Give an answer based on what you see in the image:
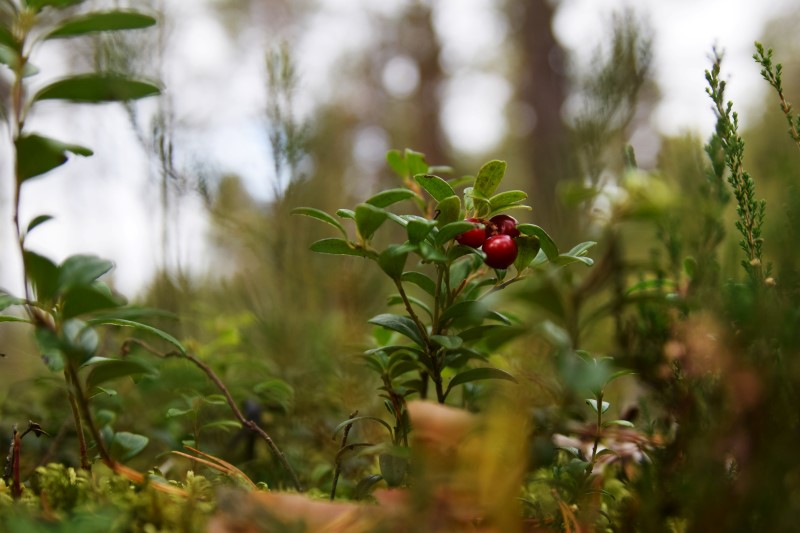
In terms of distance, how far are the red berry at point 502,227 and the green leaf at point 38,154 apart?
48cm

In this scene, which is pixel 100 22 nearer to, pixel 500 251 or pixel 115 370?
pixel 115 370

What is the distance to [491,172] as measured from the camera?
761 millimetres

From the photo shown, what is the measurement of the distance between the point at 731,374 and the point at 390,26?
29.0ft

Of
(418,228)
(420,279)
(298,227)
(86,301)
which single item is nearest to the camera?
(86,301)

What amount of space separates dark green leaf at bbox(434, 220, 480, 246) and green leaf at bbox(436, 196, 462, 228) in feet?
0.11

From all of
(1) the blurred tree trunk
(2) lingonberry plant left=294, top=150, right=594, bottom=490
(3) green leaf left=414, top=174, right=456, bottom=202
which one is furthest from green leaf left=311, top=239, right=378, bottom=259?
(1) the blurred tree trunk

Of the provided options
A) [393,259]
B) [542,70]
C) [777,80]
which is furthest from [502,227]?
[542,70]

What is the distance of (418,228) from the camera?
698 mm

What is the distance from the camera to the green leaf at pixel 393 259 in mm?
702

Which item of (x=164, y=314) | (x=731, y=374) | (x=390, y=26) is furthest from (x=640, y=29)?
(x=390, y=26)

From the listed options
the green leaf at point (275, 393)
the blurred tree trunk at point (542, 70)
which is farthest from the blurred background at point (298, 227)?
the blurred tree trunk at point (542, 70)

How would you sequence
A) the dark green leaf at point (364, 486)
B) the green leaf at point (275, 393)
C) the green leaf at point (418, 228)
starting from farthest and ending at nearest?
the green leaf at point (275, 393)
the dark green leaf at point (364, 486)
the green leaf at point (418, 228)

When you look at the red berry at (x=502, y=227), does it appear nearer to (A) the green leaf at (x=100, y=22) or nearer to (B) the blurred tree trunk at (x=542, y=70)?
(A) the green leaf at (x=100, y=22)

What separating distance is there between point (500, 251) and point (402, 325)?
0.53ft
